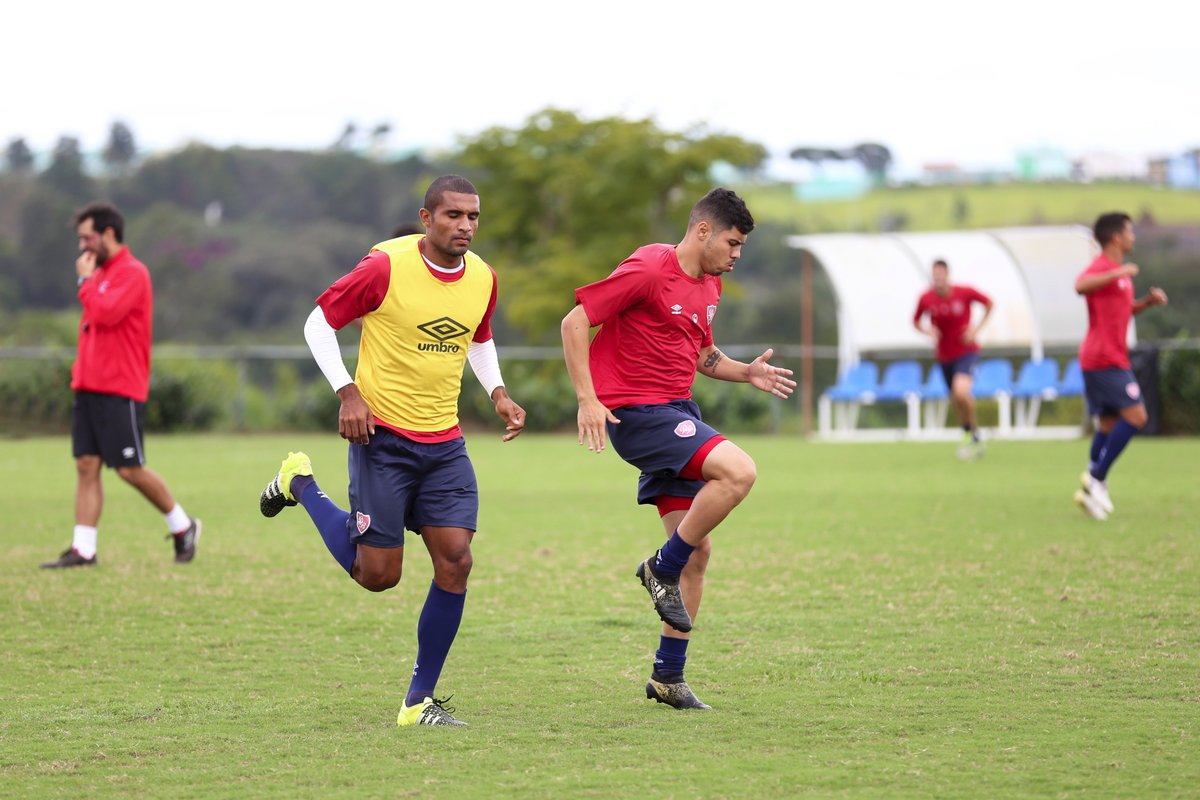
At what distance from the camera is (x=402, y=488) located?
6039 millimetres

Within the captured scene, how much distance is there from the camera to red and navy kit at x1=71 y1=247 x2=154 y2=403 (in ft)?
34.5

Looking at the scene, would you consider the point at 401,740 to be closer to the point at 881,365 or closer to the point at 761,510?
the point at 761,510

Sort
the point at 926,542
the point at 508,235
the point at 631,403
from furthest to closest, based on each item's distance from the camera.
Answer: the point at 508,235 < the point at 926,542 < the point at 631,403

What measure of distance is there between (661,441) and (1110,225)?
7731mm

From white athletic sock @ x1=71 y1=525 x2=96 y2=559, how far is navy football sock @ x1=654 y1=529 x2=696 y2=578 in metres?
5.90

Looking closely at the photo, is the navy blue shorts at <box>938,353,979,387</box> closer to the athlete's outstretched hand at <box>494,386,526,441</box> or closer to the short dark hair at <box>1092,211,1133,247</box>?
the short dark hair at <box>1092,211,1133,247</box>

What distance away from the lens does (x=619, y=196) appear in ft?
125

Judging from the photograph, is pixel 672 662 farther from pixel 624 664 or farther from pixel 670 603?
pixel 624 664

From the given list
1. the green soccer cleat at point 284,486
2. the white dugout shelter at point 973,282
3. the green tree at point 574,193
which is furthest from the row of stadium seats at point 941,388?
the green soccer cleat at point 284,486

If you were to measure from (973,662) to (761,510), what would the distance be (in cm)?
741

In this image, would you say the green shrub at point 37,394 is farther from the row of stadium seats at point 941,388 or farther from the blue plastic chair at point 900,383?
the blue plastic chair at point 900,383

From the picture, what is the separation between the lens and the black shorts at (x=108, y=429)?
10562mm

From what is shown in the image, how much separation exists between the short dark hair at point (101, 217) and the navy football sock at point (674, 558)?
235 inches

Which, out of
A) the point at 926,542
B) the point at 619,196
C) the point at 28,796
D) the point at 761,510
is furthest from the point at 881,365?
the point at 28,796
